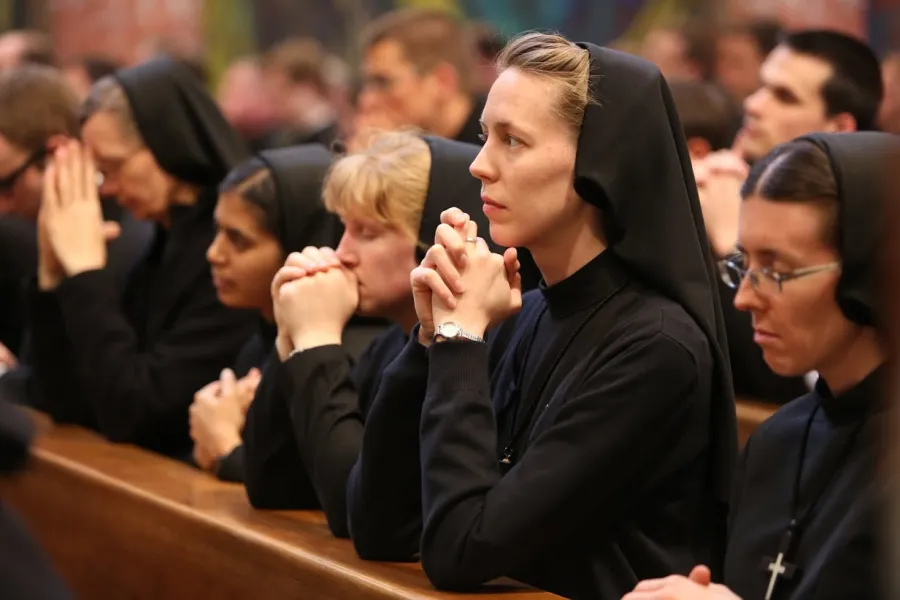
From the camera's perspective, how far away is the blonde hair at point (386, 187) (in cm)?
349

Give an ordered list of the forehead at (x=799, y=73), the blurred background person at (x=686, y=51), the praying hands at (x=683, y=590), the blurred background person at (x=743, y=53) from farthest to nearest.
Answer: the blurred background person at (x=686, y=51) < the blurred background person at (x=743, y=53) < the forehead at (x=799, y=73) < the praying hands at (x=683, y=590)

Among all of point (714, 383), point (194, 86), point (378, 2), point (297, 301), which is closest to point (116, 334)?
point (194, 86)

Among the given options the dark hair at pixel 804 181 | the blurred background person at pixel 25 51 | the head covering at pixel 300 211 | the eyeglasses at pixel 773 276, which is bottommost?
the blurred background person at pixel 25 51

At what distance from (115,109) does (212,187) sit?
449 mm

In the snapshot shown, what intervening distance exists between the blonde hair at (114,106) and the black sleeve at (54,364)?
2.12ft

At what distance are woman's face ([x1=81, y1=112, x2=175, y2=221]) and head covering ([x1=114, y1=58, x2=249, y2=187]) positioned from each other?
A: 45 millimetres

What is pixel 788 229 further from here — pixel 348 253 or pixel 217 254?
pixel 217 254

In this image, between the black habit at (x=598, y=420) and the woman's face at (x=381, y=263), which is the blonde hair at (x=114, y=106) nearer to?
the woman's face at (x=381, y=263)

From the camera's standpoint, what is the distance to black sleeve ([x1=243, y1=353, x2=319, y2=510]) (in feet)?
11.6

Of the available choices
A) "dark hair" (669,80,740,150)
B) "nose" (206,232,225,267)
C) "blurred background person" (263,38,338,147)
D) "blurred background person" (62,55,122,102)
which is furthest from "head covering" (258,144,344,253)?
"blurred background person" (263,38,338,147)

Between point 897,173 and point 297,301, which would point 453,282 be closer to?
point 297,301

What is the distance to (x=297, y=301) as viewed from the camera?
345 cm

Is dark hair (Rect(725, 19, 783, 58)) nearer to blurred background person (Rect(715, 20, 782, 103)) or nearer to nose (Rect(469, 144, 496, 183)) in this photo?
blurred background person (Rect(715, 20, 782, 103))

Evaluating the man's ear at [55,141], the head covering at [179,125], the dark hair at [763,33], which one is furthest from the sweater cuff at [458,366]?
the dark hair at [763,33]
